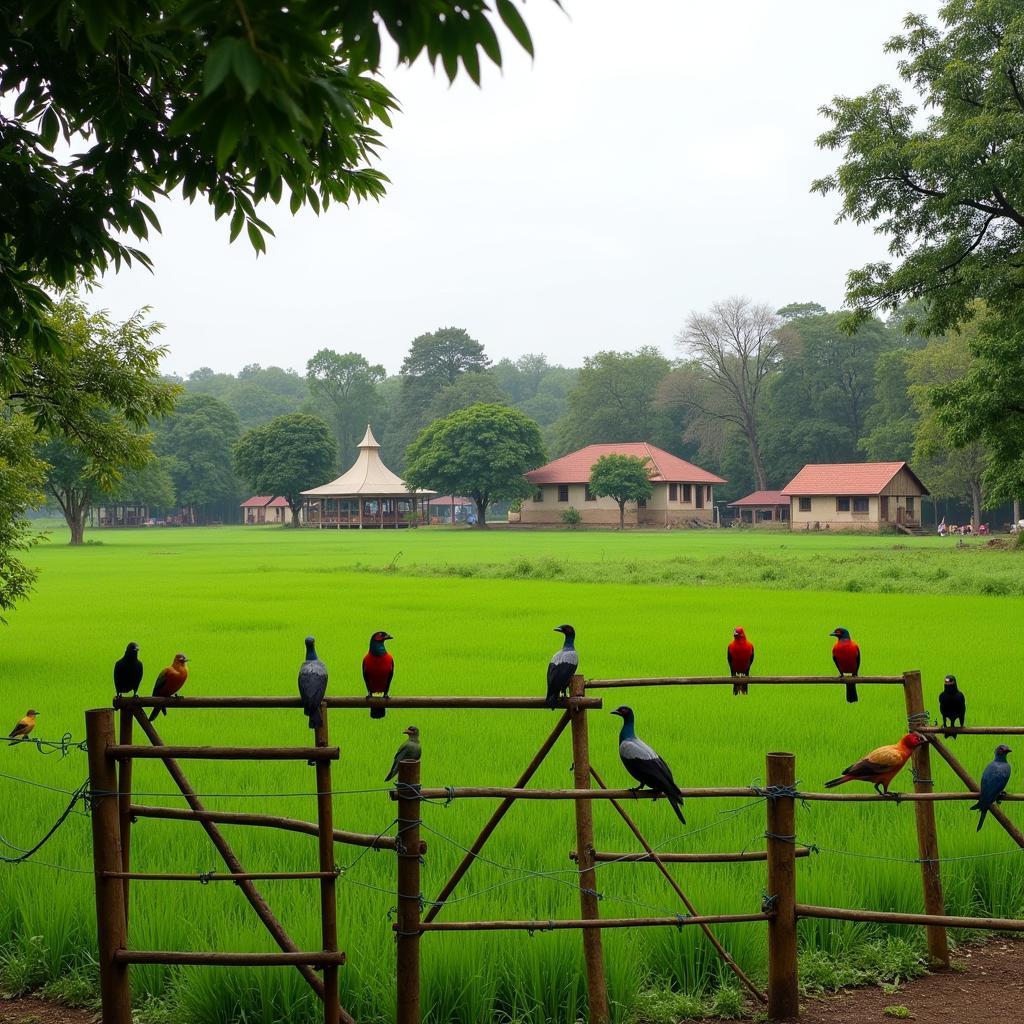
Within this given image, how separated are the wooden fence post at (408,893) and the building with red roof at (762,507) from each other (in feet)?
267

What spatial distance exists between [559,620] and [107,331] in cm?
1085

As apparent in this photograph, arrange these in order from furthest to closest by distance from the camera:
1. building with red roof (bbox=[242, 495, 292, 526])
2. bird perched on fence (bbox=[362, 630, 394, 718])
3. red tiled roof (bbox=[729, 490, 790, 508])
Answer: building with red roof (bbox=[242, 495, 292, 526]) → red tiled roof (bbox=[729, 490, 790, 508]) → bird perched on fence (bbox=[362, 630, 394, 718])

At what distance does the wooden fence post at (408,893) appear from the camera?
178 inches

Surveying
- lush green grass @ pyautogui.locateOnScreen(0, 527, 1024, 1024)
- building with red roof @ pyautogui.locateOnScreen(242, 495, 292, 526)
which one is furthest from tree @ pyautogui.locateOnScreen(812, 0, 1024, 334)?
building with red roof @ pyautogui.locateOnScreen(242, 495, 292, 526)

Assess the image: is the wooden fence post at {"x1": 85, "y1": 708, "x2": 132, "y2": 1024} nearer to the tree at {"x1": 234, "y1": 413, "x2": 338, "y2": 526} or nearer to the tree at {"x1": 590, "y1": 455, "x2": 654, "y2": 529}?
the tree at {"x1": 590, "y1": 455, "x2": 654, "y2": 529}

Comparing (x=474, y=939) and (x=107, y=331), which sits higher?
(x=107, y=331)

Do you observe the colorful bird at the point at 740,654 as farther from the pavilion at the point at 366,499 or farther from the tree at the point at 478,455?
the pavilion at the point at 366,499

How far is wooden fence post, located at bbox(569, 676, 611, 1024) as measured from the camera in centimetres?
511

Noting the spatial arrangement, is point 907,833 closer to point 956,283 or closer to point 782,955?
point 782,955

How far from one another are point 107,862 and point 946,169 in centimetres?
2768

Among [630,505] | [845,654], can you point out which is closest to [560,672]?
[845,654]

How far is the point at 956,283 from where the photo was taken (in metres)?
28.8

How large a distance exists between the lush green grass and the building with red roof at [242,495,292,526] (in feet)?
283

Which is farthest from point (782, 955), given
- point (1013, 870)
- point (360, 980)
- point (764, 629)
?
point (764, 629)
